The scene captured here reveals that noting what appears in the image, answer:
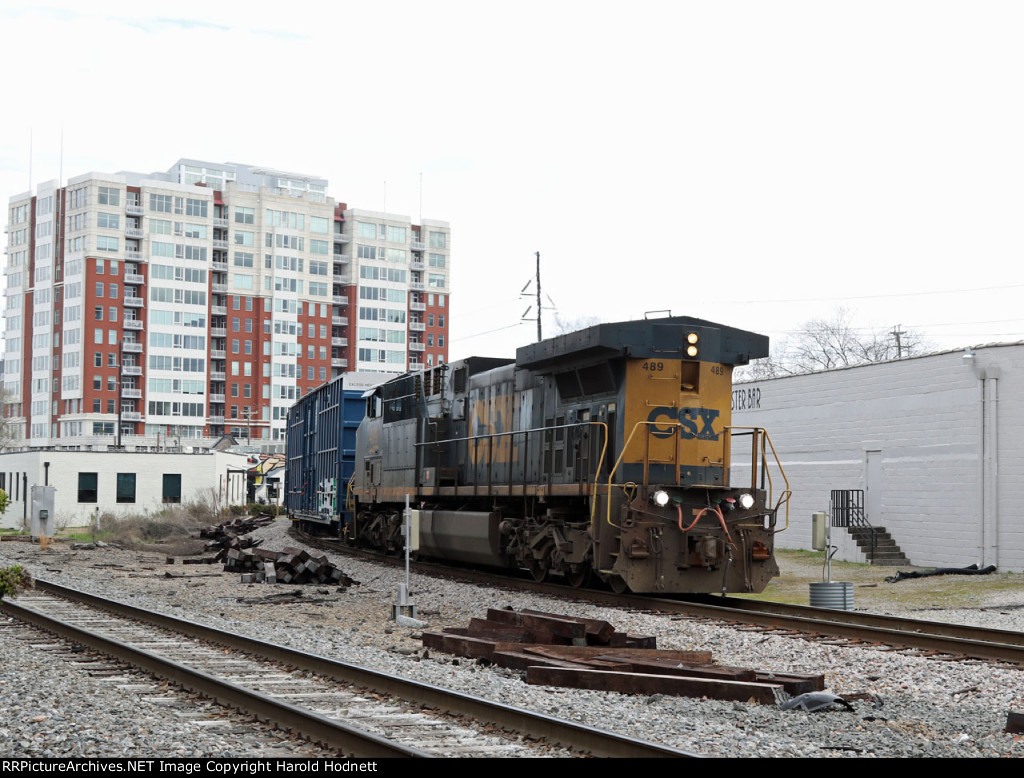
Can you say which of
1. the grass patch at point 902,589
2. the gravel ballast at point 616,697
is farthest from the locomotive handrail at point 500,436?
the grass patch at point 902,589

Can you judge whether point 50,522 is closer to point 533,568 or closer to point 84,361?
point 533,568

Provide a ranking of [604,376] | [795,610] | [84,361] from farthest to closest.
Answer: [84,361] → [604,376] → [795,610]

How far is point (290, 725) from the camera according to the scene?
262 inches

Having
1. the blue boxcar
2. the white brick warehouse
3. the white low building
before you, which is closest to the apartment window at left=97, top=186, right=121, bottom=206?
the white low building

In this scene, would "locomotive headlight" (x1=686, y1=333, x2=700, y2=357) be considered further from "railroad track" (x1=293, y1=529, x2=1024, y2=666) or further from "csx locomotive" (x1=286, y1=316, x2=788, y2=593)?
"railroad track" (x1=293, y1=529, x2=1024, y2=666)

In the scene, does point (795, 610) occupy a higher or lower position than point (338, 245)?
lower

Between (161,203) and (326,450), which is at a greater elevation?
(161,203)

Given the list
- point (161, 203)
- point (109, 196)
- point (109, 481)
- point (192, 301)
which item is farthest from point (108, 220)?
point (109, 481)

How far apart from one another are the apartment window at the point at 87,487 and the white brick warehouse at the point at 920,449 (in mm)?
32503

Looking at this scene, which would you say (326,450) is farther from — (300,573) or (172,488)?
(172,488)

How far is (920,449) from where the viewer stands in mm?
24469

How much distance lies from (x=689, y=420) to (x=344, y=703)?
8.42m
